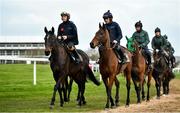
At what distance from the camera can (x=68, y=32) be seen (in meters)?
17.8

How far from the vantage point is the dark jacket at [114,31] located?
17367mm

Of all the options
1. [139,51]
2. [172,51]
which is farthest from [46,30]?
[172,51]

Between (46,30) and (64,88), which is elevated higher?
(46,30)

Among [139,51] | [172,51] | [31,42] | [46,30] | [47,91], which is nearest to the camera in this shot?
[46,30]

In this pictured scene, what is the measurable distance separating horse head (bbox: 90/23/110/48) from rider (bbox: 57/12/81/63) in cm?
159

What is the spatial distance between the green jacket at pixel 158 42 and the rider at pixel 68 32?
587 cm

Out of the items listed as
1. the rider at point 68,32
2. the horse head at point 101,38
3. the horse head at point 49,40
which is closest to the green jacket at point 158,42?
the rider at point 68,32

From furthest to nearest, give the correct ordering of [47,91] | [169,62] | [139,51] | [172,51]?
[172,51] < [169,62] < [47,91] < [139,51]

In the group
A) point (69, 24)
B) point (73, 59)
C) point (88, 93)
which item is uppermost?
Answer: point (69, 24)

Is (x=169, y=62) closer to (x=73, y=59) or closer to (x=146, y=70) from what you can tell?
(x=146, y=70)

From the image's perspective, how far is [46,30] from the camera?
16.3 meters

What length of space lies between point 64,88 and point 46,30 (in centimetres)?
254

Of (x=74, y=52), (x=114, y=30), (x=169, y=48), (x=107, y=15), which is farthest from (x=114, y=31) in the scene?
(x=169, y=48)

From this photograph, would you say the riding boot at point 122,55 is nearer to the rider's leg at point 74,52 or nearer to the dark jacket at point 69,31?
the rider's leg at point 74,52
